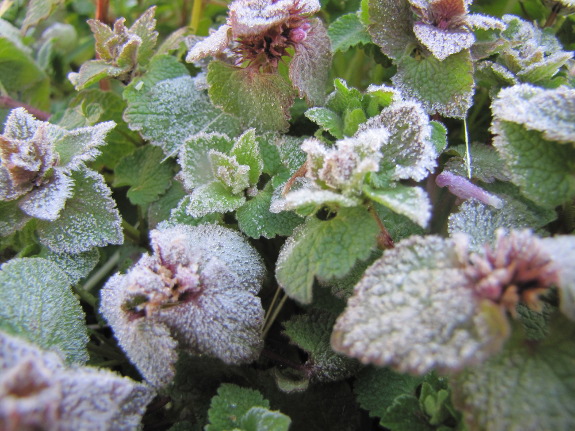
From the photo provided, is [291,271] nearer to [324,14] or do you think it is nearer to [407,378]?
[407,378]

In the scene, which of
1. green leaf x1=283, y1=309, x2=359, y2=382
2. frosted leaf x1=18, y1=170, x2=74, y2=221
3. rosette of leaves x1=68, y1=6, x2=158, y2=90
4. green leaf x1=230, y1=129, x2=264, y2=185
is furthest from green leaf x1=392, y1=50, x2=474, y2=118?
frosted leaf x1=18, y1=170, x2=74, y2=221

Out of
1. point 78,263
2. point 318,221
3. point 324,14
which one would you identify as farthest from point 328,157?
point 324,14

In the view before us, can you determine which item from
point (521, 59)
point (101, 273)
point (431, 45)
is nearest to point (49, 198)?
point (101, 273)

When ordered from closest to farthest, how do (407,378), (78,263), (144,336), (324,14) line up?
1. (144,336)
2. (407,378)
3. (78,263)
4. (324,14)

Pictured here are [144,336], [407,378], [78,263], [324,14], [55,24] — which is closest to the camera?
[144,336]

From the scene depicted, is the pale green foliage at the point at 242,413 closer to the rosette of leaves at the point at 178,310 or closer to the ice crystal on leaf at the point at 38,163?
the rosette of leaves at the point at 178,310

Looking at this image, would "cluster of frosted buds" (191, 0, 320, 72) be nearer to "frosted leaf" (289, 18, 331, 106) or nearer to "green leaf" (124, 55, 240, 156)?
"frosted leaf" (289, 18, 331, 106)
